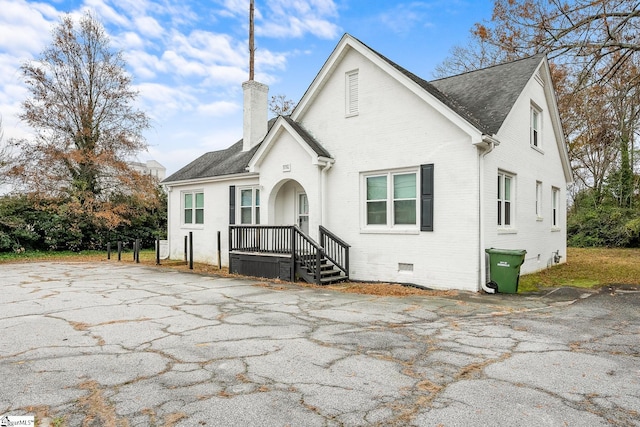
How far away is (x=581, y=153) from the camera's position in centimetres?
2845

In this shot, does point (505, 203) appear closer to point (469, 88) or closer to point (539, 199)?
point (539, 199)

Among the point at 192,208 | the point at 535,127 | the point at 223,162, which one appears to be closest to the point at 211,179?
the point at 223,162

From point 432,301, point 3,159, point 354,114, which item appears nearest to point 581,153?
point 354,114

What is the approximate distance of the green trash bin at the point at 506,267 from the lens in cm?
970

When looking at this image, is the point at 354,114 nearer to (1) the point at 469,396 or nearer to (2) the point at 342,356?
(2) the point at 342,356

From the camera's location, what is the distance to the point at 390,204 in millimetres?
11375

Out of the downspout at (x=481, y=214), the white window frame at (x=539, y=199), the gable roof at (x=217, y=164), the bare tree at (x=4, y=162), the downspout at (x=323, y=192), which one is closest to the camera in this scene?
the downspout at (x=481, y=214)

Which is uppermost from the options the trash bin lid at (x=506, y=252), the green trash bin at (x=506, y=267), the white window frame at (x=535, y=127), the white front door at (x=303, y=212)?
the white window frame at (x=535, y=127)

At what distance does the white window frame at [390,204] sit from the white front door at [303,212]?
→ 8.11 feet

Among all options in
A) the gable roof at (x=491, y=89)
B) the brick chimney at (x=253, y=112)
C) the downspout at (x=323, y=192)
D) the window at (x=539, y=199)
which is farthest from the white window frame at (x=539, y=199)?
the brick chimney at (x=253, y=112)

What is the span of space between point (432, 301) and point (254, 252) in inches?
236

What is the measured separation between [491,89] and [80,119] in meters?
20.4

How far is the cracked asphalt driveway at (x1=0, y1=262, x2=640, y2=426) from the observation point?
3.43 metres

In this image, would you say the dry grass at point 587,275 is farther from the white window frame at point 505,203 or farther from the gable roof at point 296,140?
the gable roof at point 296,140
